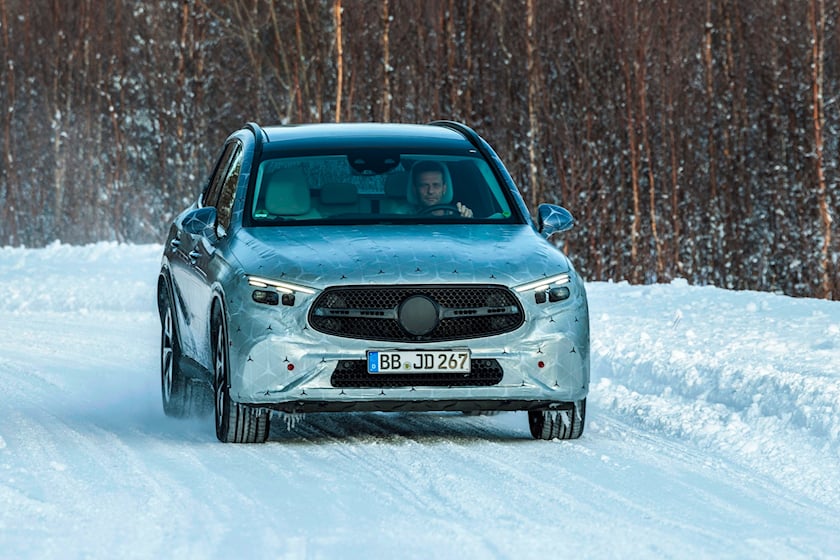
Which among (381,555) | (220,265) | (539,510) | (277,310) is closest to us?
(381,555)

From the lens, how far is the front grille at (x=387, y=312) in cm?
827

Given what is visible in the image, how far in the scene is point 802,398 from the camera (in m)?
9.59

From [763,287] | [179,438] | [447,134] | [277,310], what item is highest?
[447,134]

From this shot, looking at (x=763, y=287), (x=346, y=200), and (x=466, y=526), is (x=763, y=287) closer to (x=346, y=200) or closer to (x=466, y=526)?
(x=346, y=200)

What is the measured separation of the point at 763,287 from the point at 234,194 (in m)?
31.1

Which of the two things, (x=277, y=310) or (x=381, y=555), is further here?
(x=277, y=310)

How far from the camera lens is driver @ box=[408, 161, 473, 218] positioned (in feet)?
31.3

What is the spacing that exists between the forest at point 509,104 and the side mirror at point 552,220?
26.7 metres

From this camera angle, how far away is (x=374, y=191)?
959 cm

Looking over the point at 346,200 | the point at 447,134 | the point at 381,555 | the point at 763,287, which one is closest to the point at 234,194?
the point at 346,200

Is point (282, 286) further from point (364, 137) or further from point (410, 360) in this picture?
point (364, 137)

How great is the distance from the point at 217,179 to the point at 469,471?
3787 millimetres

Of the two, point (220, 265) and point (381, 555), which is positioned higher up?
point (220, 265)

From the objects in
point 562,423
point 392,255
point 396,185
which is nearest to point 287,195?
point 396,185
